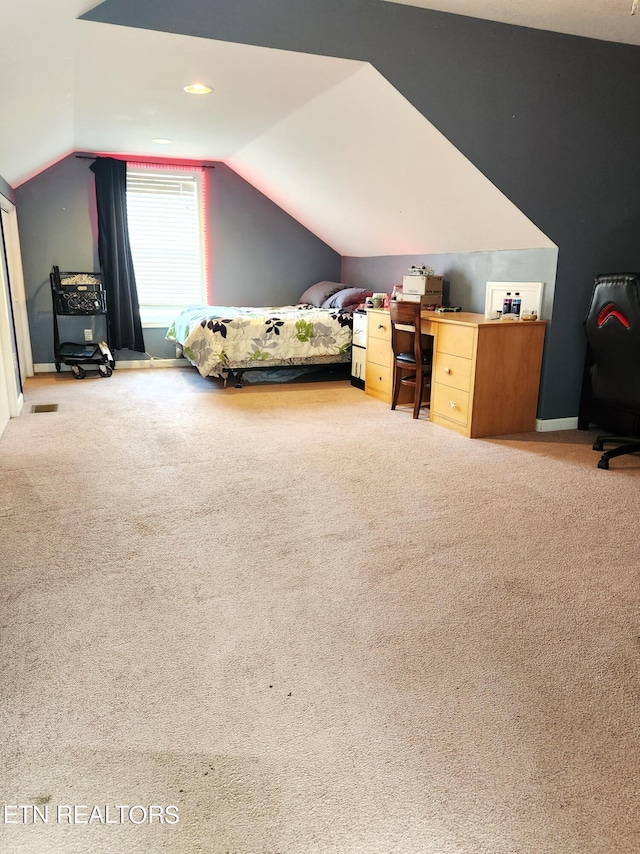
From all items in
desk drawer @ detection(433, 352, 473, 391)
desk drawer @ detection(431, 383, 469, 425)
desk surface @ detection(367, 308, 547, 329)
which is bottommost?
desk drawer @ detection(431, 383, 469, 425)

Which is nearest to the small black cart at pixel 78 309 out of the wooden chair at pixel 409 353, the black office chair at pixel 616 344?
the wooden chair at pixel 409 353

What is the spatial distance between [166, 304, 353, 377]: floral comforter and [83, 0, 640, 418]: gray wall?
2094 millimetres

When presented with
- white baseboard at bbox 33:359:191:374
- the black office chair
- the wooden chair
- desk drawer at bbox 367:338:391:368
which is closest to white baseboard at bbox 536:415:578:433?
the black office chair

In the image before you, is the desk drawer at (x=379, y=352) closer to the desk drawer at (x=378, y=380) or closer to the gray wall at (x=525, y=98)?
the desk drawer at (x=378, y=380)

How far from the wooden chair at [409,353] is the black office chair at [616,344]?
1.21m

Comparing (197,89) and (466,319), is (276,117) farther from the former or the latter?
(466,319)

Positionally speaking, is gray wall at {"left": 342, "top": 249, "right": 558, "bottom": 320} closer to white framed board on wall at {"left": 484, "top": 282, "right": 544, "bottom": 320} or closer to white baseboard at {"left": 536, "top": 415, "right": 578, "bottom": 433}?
white framed board on wall at {"left": 484, "top": 282, "right": 544, "bottom": 320}

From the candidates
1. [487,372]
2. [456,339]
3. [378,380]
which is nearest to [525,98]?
[456,339]

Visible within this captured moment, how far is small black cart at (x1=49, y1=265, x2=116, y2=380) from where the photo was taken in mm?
5941

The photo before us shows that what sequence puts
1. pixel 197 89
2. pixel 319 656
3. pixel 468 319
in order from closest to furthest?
pixel 319 656 < pixel 197 89 < pixel 468 319

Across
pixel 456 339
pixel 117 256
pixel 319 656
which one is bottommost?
pixel 319 656

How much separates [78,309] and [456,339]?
12.2 feet

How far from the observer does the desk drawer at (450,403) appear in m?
4.22

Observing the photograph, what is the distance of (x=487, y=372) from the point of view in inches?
161
